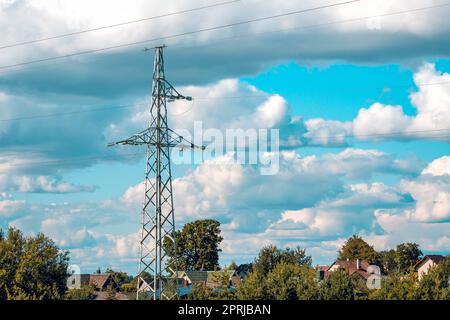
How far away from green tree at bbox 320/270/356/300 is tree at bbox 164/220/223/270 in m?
90.2

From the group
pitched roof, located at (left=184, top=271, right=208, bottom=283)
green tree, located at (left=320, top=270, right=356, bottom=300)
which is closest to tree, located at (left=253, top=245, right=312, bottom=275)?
pitched roof, located at (left=184, top=271, right=208, bottom=283)

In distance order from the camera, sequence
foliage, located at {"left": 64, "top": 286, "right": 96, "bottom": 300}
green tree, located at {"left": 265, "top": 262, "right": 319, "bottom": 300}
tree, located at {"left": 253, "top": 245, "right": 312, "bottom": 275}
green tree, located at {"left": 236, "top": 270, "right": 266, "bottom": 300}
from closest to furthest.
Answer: green tree, located at {"left": 236, "top": 270, "right": 266, "bottom": 300} → green tree, located at {"left": 265, "top": 262, "right": 319, "bottom": 300} → foliage, located at {"left": 64, "top": 286, "right": 96, "bottom": 300} → tree, located at {"left": 253, "top": 245, "right": 312, "bottom": 275}

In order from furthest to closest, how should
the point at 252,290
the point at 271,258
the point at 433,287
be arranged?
1. the point at 271,258
2. the point at 252,290
3. the point at 433,287

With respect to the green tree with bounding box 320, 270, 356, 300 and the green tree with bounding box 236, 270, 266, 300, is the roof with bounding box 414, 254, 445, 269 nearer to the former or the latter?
the green tree with bounding box 320, 270, 356, 300

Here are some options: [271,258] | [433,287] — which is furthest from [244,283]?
[271,258]

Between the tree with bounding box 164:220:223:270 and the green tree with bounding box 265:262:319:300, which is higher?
the tree with bounding box 164:220:223:270

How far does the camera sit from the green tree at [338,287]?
101 meters

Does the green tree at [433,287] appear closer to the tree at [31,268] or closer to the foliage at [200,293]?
the foliage at [200,293]

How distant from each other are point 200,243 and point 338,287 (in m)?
95.3

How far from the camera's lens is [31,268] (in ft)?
332

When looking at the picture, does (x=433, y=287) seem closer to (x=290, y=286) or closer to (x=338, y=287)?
(x=338, y=287)

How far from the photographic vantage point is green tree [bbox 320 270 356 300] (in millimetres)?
100875
